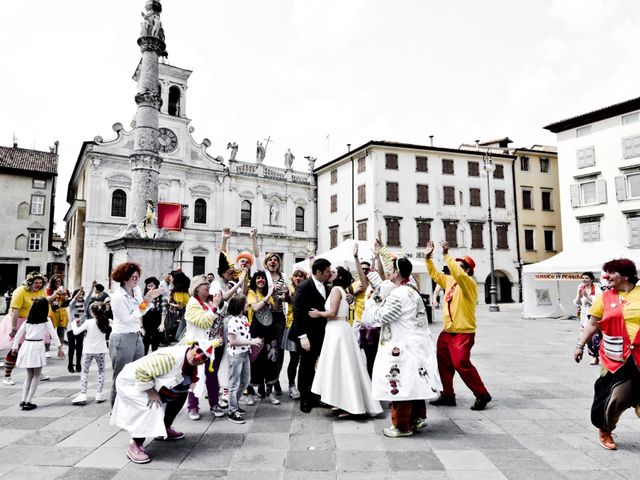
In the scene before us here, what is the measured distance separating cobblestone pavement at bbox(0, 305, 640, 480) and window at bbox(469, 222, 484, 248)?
2970 centimetres

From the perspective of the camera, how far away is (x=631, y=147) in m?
27.0

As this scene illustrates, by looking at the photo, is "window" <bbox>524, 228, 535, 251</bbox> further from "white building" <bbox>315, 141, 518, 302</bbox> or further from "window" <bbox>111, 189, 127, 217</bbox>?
"window" <bbox>111, 189, 127, 217</bbox>

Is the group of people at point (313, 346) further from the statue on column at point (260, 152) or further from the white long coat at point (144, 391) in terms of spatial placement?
the statue on column at point (260, 152)

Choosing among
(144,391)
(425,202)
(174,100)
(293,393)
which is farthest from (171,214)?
(144,391)

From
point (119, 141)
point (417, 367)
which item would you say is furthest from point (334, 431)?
point (119, 141)

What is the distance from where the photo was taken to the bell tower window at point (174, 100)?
33.0 meters

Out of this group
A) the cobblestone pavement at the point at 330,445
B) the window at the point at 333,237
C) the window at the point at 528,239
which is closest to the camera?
the cobblestone pavement at the point at 330,445

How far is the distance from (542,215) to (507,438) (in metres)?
36.4

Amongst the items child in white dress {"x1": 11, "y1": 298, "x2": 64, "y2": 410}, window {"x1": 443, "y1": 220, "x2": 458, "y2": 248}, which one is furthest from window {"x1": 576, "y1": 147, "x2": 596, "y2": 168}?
child in white dress {"x1": 11, "y1": 298, "x2": 64, "y2": 410}

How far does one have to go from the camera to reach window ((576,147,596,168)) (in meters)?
28.9

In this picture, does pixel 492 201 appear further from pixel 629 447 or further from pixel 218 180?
pixel 629 447

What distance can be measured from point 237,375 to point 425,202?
101 ft

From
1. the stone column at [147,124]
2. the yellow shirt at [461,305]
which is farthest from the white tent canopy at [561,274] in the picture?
the stone column at [147,124]

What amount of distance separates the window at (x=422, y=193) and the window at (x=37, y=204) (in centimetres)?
3307
